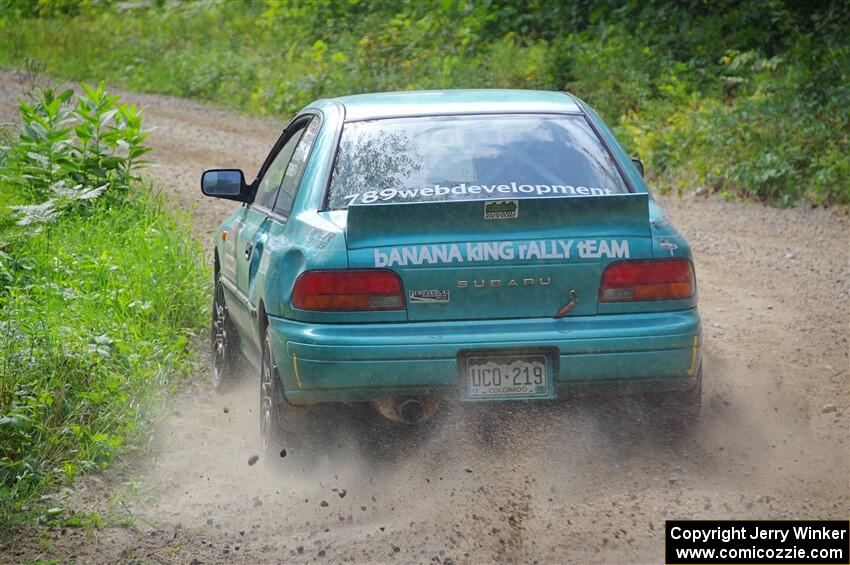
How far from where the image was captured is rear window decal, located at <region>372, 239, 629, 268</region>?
4.63 metres

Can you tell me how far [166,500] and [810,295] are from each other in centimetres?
536

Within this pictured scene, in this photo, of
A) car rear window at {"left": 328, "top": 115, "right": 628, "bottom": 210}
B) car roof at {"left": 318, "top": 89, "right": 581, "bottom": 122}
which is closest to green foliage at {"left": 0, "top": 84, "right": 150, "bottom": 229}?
car roof at {"left": 318, "top": 89, "right": 581, "bottom": 122}

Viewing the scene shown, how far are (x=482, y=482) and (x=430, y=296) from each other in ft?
2.68

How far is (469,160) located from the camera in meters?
5.23

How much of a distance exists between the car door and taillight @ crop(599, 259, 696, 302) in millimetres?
1637

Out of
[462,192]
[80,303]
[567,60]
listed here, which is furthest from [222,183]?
[567,60]

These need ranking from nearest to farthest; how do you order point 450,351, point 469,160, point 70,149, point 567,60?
point 450,351 → point 469,160 → point 70,149 → point 567,60

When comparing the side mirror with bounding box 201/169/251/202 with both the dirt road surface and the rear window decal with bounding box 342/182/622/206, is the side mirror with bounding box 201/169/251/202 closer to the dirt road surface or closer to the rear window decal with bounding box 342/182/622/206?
the dirt road surface

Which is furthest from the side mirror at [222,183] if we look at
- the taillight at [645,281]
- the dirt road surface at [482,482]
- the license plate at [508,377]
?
the taillight at [645,281]

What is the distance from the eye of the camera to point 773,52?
53.3 ft

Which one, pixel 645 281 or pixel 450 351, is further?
pixel 645 281

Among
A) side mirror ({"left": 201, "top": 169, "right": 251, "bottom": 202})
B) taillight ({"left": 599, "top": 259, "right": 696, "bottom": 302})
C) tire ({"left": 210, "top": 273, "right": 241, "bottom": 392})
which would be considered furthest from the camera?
tire ({"left": 210, "top": 273, "right": 241, "bottom": 392})

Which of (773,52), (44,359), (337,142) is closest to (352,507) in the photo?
(337,142)

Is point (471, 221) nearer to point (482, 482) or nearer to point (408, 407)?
point (408, 407)
